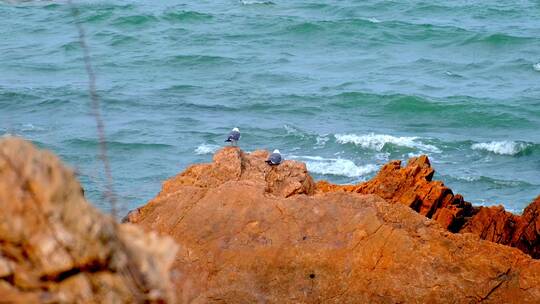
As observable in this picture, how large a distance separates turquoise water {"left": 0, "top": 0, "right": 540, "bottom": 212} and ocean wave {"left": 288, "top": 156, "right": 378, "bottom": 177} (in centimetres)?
5

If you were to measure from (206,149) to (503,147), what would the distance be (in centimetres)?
831

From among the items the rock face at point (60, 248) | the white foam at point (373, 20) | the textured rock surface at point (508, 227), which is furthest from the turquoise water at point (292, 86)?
the rock face at point (60, 248)

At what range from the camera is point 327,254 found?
7855 mm

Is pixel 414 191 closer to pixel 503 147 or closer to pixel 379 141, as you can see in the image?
pixel 379 141

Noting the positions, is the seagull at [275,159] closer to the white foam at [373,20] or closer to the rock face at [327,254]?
the rock face at [327,254]

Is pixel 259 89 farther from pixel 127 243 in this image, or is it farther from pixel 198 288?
pixel 127 243

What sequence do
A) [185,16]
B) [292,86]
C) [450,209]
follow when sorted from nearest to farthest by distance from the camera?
[450,209], [292,86], [185,16]

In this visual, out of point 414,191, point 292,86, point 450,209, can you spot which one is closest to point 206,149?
point 292,86

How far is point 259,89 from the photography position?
112ft

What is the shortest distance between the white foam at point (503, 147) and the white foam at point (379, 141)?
1.48m

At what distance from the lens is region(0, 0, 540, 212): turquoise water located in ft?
84.5

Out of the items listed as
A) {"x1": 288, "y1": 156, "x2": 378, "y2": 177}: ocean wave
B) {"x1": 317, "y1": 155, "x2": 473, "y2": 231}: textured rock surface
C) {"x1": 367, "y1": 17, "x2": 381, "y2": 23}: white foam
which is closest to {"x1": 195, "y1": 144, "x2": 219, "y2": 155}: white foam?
{"x1": 288, "y1": 156, "x2": 378, "y2": 177}: ocean wave

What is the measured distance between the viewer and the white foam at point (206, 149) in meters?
25.8

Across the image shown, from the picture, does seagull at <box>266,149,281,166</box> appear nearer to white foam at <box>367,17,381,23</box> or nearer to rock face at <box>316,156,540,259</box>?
rock face at <box>316,156,540,259</box>
